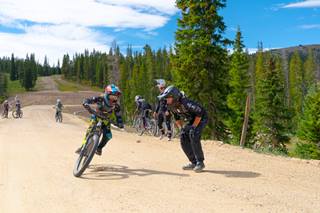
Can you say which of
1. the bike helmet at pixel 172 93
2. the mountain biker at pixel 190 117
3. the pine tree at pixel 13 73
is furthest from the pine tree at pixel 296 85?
the pine tree at pixel 13 73

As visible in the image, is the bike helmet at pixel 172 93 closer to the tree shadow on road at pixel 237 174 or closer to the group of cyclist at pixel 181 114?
the group of cyclist at pixel 181 114

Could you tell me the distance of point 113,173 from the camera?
8.48 metres

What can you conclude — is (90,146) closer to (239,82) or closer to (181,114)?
(181,114)

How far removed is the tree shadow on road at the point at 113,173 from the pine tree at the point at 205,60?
15.1 m

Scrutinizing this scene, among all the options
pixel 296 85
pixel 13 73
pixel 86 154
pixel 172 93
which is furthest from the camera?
pixel 13 73

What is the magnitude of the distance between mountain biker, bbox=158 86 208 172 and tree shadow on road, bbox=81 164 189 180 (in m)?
0.66

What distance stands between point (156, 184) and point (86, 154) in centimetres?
189

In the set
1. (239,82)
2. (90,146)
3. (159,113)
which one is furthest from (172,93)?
(239,82)

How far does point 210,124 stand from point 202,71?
3.61 m

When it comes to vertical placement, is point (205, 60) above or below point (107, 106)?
above

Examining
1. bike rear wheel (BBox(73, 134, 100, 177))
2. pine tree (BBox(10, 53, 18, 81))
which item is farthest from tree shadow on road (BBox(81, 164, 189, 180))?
pine tree (BBox(10, 53, 18, 81))

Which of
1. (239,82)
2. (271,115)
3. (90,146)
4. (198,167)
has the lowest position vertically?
(198,167)

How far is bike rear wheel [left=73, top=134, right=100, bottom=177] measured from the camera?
7965 millimetres

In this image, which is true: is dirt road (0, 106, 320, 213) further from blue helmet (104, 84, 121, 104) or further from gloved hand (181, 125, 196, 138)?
blue helmet (104, 84, 121, 104)
